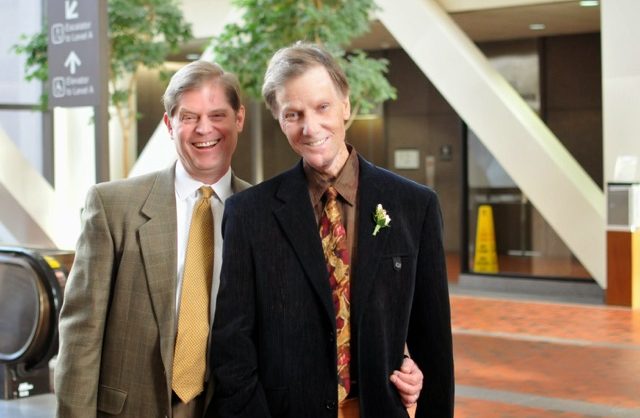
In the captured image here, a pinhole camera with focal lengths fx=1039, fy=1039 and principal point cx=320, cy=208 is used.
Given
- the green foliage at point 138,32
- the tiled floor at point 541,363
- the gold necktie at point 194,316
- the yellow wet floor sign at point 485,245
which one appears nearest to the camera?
the gold necktie at point 194,316

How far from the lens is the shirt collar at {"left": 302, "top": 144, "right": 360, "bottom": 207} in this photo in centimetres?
255

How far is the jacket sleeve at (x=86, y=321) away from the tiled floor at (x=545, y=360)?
4.61 meters

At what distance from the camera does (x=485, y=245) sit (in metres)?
14.9

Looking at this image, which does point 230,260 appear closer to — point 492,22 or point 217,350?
point 217,350

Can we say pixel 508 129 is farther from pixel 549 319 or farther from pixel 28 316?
pixel 28 316

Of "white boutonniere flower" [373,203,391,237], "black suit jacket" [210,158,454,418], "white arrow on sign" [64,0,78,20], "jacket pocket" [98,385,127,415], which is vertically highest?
"white arrow on sign" [64,0,78,20]

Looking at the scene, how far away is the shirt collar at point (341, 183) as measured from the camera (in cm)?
255

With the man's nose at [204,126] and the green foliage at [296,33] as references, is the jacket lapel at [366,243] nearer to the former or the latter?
the man's nose at [204,126]

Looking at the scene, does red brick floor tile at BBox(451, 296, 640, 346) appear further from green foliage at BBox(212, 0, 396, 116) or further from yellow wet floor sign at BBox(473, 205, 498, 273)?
green foliage at BBox(212, 0, 396, 116)

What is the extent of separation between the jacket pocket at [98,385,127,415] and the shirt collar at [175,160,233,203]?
56 centimetres

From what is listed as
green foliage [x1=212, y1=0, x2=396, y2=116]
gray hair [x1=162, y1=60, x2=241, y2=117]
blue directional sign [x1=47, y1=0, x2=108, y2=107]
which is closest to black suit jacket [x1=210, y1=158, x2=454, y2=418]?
gray hair [x1=162, y1=60, x2=241, y2=117]

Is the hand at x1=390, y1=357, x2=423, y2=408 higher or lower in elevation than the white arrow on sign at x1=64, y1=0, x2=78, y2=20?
lower

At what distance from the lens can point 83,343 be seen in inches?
110

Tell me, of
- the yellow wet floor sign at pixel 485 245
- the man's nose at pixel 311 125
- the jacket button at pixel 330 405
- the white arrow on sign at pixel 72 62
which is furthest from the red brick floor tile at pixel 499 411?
the yellow wet floor sign at pixel 485 245
